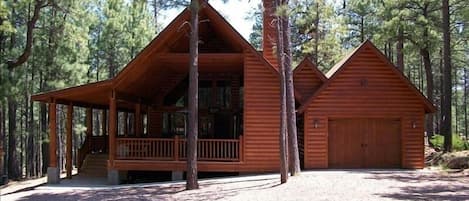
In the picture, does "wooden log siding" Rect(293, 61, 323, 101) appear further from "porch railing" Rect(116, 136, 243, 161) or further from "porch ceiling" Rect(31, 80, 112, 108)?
"porch ceiling" Rect(31, 80, 112, 108)

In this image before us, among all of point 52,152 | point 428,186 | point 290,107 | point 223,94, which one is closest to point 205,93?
Result: point 223,94

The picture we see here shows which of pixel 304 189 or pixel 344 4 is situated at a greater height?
pixel 344 4

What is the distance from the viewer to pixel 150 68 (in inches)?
707

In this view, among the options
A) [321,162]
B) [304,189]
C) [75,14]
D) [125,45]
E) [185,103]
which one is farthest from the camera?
[125,45]

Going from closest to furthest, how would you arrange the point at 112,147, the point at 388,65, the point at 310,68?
1. the point at 112,147
2. the point at 388,65
3. the point at 310,68

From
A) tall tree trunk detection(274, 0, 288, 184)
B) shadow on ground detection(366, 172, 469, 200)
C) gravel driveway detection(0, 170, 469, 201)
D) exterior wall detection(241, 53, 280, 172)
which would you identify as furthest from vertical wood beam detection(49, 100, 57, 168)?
shadow on ground detection(366, 172, 469, 200)

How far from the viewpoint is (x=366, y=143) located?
688 inches

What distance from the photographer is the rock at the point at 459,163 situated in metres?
16.4

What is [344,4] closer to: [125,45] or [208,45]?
[125,45]

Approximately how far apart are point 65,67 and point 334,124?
15571 mm

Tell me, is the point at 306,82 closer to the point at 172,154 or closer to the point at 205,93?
the point at 205,93

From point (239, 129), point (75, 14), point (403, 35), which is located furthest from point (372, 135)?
point (75, 14)

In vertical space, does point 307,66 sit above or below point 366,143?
above

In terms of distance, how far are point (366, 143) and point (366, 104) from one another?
→ 4.66ft
